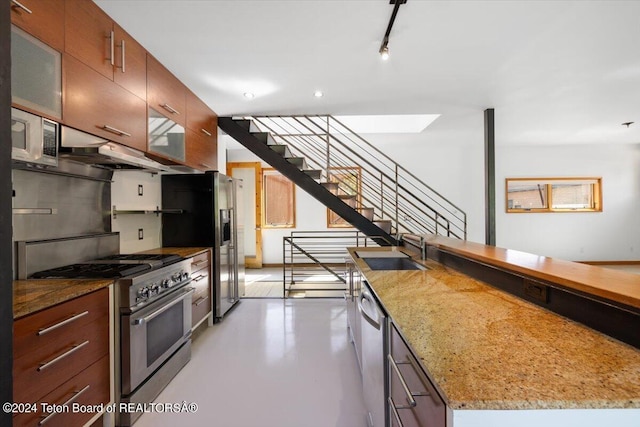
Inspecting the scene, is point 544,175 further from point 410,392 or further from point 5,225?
point 5,225

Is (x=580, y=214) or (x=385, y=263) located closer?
(x=385, y=263)

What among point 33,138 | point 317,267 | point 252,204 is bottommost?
point 317,267

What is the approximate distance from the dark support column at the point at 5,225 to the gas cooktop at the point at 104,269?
0.99 m

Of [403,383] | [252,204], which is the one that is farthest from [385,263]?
[252,204]

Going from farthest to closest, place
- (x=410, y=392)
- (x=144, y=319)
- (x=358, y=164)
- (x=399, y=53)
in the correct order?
(x=358, y=164), (x=399, y=53), (x=144, y=319), (x=410, y=392)

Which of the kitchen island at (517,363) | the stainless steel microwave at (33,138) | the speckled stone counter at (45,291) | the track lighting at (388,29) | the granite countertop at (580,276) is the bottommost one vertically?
the kitchen island at (517,363)

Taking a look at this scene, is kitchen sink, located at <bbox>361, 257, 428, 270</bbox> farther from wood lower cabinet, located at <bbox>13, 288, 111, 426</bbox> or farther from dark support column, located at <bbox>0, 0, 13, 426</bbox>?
dark support column, located at <bbox>0, 0, 13, 426</bbox>

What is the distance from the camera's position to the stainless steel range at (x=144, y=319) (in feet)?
5.40

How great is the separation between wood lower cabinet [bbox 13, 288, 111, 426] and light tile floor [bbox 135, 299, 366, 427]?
52 centimetres

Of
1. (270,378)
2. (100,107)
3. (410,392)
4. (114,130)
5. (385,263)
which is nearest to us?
(410,392)

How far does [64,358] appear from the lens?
1280mm

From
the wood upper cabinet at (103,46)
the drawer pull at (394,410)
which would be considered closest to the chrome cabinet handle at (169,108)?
the wood upper cabinet at (103,46)

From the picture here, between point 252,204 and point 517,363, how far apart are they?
5.84 m

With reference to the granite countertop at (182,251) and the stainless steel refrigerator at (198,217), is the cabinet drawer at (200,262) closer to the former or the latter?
the granite countertop at (182,251)
